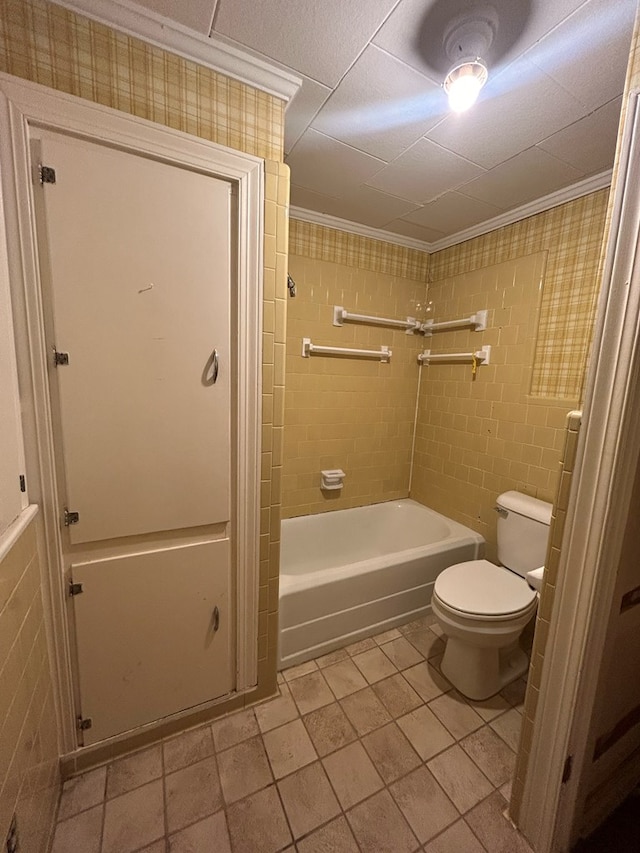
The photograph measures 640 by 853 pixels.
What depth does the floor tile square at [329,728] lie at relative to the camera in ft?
4.40

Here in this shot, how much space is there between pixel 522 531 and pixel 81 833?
209 centimetres

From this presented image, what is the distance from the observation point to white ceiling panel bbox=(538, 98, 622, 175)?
125 centimetres

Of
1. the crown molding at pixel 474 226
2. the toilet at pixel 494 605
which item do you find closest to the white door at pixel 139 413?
the toilet at pixel 494 605

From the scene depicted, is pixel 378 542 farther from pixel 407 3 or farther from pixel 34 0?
pixel 34 0

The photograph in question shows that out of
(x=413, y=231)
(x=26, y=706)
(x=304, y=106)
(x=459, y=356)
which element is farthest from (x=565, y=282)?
(x=26, y=706)

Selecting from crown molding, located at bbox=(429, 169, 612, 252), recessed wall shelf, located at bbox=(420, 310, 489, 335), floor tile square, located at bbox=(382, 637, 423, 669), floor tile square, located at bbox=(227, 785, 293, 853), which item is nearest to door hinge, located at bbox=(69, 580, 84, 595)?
floor tile square, located at bbox=(227, 785, 293, 853)

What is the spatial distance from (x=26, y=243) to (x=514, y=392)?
228cm

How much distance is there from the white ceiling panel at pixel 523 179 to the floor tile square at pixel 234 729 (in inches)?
105

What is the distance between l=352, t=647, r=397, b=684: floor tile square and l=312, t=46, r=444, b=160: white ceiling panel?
7.91ft

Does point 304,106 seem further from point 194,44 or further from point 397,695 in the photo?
point 397,695

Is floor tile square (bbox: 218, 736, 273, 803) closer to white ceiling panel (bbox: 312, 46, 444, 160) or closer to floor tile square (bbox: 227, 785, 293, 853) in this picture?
floor tile square (bbox: 227, 785, 293, 853)

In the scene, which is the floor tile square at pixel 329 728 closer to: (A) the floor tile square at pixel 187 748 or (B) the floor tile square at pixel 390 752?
(B) the floor tile square at pixel 390 752

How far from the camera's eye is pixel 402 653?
1.81 m

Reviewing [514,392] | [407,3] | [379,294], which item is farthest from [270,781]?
[379,294]
